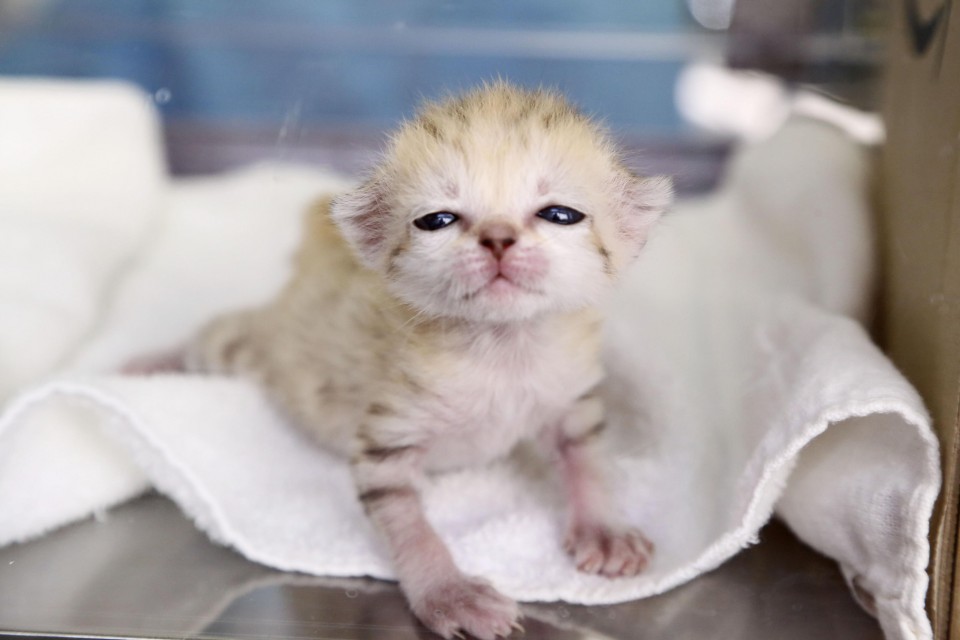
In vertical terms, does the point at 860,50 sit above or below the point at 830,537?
above

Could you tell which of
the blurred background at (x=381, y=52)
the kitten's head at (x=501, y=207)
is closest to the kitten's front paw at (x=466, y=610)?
the kitten's head at (x=501, y=207)

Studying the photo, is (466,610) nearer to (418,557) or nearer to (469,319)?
(418,557)

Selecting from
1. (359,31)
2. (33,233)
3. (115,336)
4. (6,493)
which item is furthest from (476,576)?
(359,31)

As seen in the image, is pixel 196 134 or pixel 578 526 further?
pixel 196 134

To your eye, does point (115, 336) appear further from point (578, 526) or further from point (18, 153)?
point (578, 526)

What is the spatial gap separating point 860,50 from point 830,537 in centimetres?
125

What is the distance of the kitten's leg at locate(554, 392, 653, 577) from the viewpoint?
3.40ft

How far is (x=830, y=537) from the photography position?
1.00m

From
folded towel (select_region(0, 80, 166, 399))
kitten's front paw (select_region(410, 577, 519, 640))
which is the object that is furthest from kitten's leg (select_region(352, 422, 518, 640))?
folded towel (select_region(0, 80, 166, 399))

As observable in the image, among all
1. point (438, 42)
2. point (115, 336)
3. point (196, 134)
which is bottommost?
point (115, 336)

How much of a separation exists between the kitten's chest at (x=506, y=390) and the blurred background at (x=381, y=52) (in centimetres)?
83

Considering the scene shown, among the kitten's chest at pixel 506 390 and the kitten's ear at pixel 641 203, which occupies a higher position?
the kitten's ear at pixel 641 203

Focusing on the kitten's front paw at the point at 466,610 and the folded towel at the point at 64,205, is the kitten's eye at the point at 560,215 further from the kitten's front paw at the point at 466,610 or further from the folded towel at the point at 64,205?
the folded towel at the point at 64,205

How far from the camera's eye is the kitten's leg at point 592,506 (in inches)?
40.8
